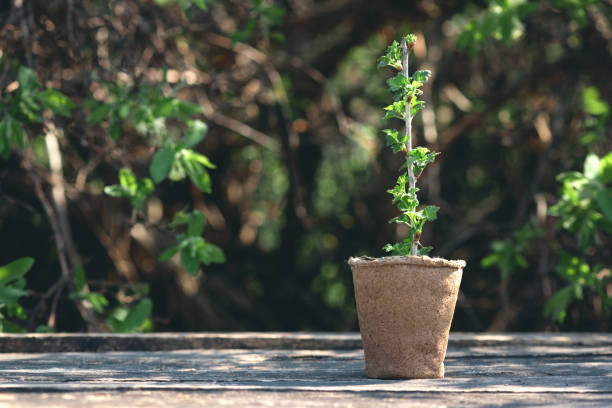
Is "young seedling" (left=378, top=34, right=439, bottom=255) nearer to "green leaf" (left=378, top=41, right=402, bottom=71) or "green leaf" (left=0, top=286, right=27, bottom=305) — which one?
"green leaf" (left=378, top=41, right=402, bottom=71)

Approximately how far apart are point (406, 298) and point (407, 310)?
31 mm

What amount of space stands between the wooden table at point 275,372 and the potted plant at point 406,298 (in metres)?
0.08

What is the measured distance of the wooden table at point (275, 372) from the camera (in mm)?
1638

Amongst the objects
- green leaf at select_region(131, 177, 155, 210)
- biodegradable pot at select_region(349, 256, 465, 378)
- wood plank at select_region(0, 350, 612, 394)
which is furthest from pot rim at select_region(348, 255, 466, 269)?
green leaf at select_region(131, 177, 155, 210)

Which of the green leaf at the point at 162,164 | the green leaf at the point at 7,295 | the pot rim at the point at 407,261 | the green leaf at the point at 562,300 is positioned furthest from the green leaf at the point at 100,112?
the green leaf at the point at 562,300

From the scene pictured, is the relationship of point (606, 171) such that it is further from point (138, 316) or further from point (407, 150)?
point (138, 316)

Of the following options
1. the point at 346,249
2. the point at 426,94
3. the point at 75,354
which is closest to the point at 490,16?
the point at 426,94

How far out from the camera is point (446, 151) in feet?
18.7

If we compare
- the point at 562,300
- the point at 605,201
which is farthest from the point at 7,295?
the point at 562,300

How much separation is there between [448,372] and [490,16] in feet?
6.68

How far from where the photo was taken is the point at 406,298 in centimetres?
197

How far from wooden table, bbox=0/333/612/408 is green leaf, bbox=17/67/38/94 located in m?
0.96

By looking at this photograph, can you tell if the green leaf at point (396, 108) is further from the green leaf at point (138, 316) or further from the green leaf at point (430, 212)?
the green leaf at point (138, 316)

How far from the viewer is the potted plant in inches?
77.4
